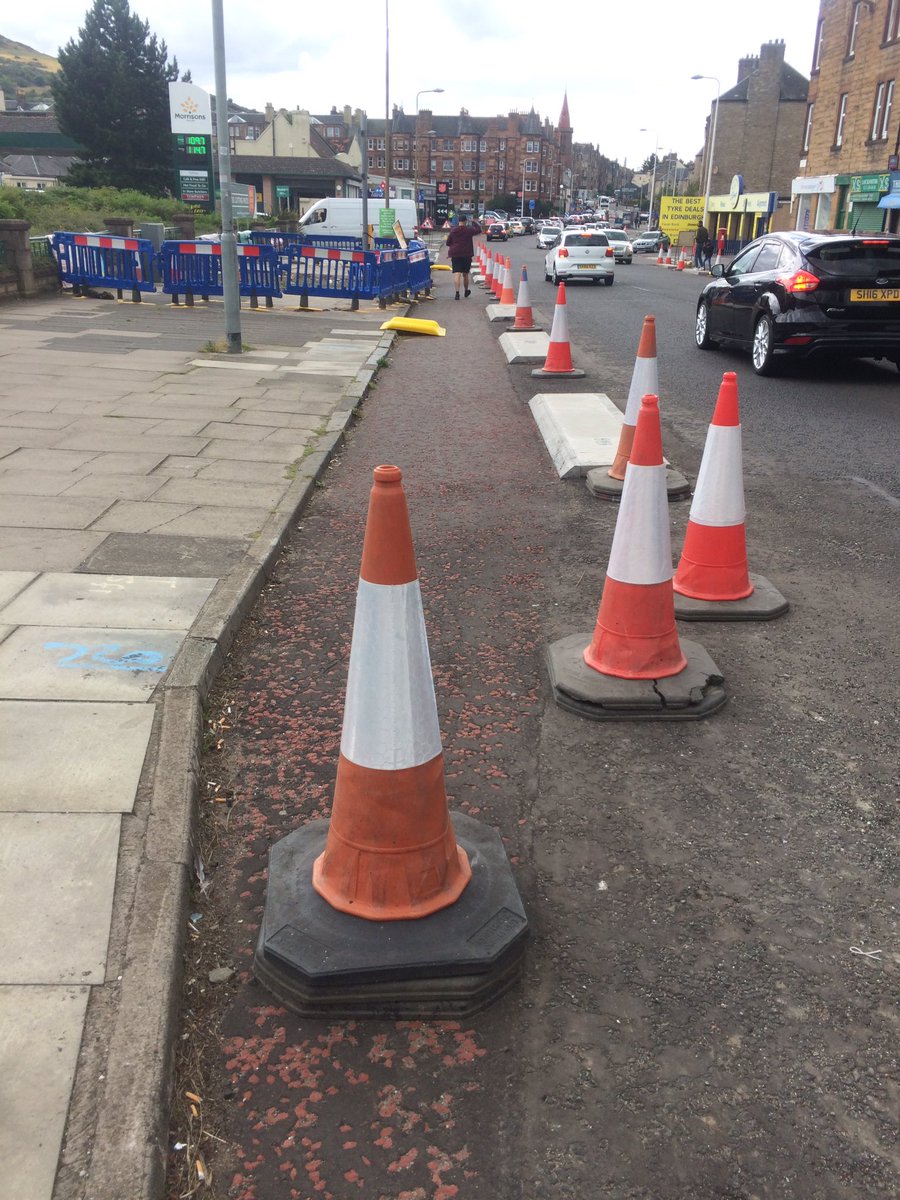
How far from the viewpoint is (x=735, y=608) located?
15.8 ft

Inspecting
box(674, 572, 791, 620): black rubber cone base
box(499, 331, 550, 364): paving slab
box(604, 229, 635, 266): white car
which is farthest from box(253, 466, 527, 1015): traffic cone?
box(604, 229, 635, 266): white car

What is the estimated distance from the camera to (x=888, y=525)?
20.7 feet

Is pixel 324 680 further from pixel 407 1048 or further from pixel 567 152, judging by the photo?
pixel 567 152

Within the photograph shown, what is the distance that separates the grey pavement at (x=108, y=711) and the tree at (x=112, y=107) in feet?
203

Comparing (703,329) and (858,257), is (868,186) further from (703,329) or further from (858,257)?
(858,257)

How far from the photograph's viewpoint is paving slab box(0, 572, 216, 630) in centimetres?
436

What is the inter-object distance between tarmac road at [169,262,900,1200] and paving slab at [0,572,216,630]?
1.14ft

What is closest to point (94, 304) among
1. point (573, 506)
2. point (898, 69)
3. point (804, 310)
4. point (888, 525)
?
point (804, 310)

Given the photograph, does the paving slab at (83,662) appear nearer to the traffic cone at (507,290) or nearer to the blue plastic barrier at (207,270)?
the blue plastic barrier at (207,270)

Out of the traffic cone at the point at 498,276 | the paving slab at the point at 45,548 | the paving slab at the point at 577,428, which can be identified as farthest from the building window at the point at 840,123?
the paving slab at the point at 45,548

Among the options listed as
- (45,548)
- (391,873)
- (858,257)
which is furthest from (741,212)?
(391,873)

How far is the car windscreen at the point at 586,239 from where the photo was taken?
97.4ft

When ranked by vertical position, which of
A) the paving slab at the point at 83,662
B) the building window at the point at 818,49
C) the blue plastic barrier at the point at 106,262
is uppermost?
the building window at the point at 818,49

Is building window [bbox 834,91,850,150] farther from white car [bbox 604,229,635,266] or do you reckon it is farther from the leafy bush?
the leafy bush
